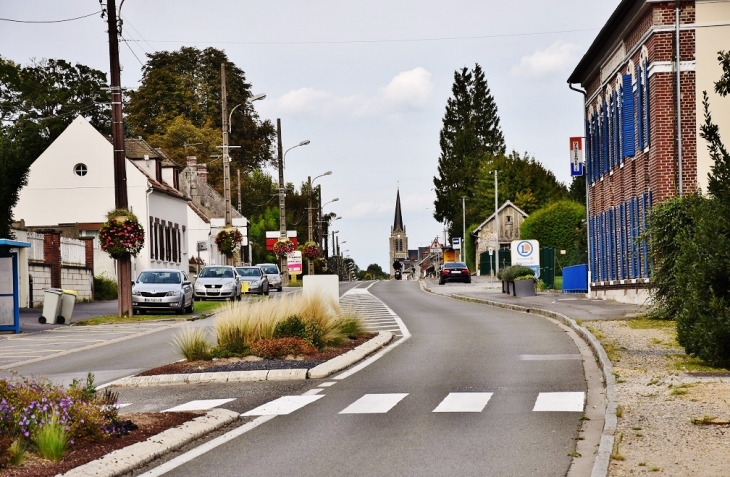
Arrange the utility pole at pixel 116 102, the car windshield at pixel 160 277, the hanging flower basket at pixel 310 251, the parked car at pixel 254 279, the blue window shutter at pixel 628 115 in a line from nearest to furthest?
the utility pole at pixel 116 102 < the blue window shutter at pixel 628 115 < the car windshield at pixel 160 277 < the parked car at pixel 254 279 < the hanging flower basket at pixel 310 251

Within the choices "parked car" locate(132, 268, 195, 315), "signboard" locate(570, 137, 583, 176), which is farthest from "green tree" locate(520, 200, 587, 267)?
"parked car" locate(132, 268, 195, 315)

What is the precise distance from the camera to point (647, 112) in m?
35.5

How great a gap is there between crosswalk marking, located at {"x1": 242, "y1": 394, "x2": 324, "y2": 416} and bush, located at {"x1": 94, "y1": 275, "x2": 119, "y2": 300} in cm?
3756

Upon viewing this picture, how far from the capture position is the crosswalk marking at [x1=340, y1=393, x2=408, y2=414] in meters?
13.6

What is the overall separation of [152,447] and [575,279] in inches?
1700

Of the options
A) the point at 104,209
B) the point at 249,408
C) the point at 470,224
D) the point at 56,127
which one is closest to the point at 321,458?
the point at 249,408

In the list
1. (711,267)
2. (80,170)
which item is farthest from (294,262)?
(711,267)

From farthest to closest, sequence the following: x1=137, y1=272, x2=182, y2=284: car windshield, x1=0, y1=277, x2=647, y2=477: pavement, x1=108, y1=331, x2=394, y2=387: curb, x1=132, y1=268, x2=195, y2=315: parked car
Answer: x1=137, y1=272, x2=182, y2=284: car windshield → x1=132, y1=268, x2=195, y2=315: parked car → x1=108, y1=331, x2=394, y2=387: curb → x1=0, y1=277, x2=647, y2=477: pavement

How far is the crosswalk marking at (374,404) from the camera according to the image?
44.8ft

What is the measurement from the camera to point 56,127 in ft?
250

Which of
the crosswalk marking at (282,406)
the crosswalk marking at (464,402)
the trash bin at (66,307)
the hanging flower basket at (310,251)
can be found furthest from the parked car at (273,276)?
the crosswalk marking at (464,402)

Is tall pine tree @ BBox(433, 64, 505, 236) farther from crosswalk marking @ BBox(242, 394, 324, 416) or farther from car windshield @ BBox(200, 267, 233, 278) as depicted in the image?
crosswalk marking @ BBox(242, 394, 324, 416)

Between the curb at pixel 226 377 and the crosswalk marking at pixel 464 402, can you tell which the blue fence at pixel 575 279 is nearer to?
the curb at pixel 226 377

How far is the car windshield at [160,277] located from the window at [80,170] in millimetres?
25239
